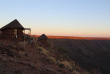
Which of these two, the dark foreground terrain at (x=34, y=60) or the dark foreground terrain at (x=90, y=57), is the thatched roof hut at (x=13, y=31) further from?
the dark foreground terrain at (x=90, y=57)

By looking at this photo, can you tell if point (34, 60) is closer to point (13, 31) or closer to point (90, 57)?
point (13, 31)

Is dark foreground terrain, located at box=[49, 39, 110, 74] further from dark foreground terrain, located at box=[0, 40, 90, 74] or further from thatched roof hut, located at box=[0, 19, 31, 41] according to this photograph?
thatched roof hut, located at box=[0, 19, 31, 41]

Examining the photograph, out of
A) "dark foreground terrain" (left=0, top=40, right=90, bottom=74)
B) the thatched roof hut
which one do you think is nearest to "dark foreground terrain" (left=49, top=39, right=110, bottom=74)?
"dark foreground terrain" (left=0, top=40, right=90, bottom=74)

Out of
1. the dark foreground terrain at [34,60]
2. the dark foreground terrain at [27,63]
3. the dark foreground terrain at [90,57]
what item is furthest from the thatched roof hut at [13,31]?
the dark foreground terrain at [90,57]

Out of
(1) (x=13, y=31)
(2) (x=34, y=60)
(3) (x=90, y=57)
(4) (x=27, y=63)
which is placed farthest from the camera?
(3) (x=90, y=57)

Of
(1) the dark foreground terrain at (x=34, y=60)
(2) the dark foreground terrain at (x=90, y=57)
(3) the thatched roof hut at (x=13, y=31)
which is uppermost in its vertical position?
(3) the thatched roof hut at (x=13, y=31)

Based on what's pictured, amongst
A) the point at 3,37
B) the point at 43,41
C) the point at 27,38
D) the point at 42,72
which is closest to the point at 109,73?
the point at 43,41

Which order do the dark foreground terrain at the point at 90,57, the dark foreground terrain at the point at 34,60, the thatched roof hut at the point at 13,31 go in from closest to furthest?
the dark foreground terrain at the point at 34,60 → the thatched roof hut at the point at 13,31 → the dark foreground terrain at the point at 90,57

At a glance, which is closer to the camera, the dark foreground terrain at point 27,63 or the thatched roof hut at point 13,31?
the dark foreground terrain at point 27,63

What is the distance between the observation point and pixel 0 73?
5484mm

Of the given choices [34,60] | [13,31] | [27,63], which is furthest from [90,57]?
[27,63]

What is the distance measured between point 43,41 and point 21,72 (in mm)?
19641

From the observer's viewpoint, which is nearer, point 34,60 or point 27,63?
point 27,63

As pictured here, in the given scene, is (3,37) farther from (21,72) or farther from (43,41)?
(21,72)
